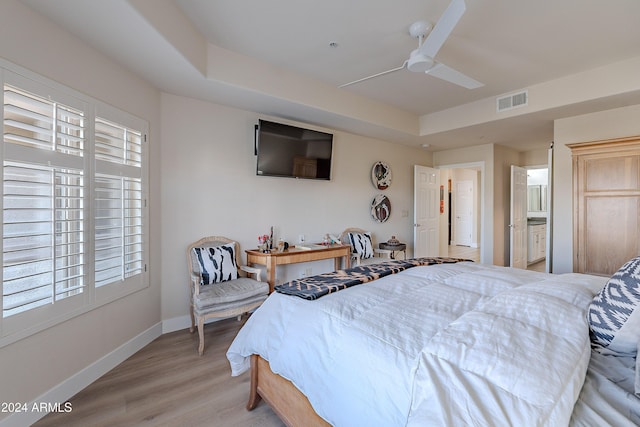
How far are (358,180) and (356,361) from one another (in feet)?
12.2

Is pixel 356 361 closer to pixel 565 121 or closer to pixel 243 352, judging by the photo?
pixel 243 352

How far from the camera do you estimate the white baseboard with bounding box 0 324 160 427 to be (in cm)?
165

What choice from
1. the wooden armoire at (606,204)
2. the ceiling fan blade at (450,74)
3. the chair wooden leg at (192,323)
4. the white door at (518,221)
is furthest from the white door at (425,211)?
the chair wooden leg at (192,323)

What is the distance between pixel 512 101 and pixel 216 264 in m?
4.02

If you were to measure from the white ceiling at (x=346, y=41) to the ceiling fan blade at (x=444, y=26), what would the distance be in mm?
280

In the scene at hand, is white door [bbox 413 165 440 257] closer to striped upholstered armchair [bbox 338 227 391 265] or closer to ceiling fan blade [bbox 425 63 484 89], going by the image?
striped upholstered armchair [bbox 338 227 391 265]

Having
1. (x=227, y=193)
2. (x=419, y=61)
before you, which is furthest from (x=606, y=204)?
(x=227, y=193)

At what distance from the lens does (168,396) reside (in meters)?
1.95

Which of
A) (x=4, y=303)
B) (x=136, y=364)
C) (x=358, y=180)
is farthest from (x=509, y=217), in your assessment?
(x=4, y=303)

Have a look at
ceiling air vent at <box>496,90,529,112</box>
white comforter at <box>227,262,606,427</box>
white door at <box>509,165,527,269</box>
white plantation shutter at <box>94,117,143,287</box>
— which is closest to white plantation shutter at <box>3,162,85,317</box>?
white plantation shutter at <box>94,117,143,287</box>

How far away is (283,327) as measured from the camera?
1.52 metres

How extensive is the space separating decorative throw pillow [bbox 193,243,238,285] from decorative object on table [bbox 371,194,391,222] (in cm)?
256

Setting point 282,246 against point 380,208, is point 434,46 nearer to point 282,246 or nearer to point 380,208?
point 282,246

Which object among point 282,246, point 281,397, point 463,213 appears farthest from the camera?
point 463,213
